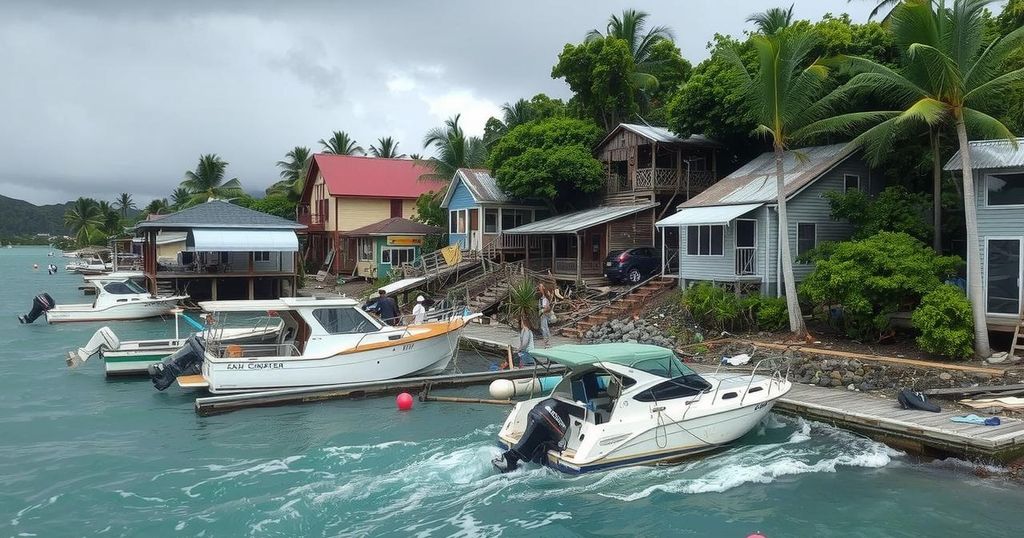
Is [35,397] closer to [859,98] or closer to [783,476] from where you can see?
[783,476]

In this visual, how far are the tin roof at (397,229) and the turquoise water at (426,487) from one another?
2919 cm

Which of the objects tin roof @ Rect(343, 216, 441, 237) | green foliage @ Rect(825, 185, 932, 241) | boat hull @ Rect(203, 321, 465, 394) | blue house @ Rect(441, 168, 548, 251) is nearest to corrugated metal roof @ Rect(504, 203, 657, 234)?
blue house @ Rect(441, 168, 548, 251)

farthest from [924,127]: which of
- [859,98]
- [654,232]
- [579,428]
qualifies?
[579,428]

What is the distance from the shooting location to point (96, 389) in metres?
20.2

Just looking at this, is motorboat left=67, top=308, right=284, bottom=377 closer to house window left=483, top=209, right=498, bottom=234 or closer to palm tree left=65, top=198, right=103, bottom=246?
house window left=483, top=209, right=498, bottom=234

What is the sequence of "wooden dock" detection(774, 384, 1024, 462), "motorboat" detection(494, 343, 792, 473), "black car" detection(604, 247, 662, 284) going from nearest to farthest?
1. "wooden dock" detection(774, 384, 1024, 462)
2. "motorboat" detection(494, 343, 792, 473)
3. "black car" detection(604, 247, 662, 284)

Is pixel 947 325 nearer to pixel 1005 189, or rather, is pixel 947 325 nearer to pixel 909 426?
pixel 1005 189

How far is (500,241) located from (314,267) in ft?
74.8

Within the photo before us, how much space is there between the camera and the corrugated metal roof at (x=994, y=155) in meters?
17.6

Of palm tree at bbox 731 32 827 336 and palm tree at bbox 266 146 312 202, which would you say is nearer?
palm tree at bbox 731 32 827 336

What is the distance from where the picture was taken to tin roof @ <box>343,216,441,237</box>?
4534 cm

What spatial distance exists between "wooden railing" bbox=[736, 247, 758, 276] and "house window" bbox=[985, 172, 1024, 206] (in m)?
7.15

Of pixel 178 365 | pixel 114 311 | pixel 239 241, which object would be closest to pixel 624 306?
pixel 178 365

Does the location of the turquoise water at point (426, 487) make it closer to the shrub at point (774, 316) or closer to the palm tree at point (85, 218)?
the shrub at point (774, 316)
